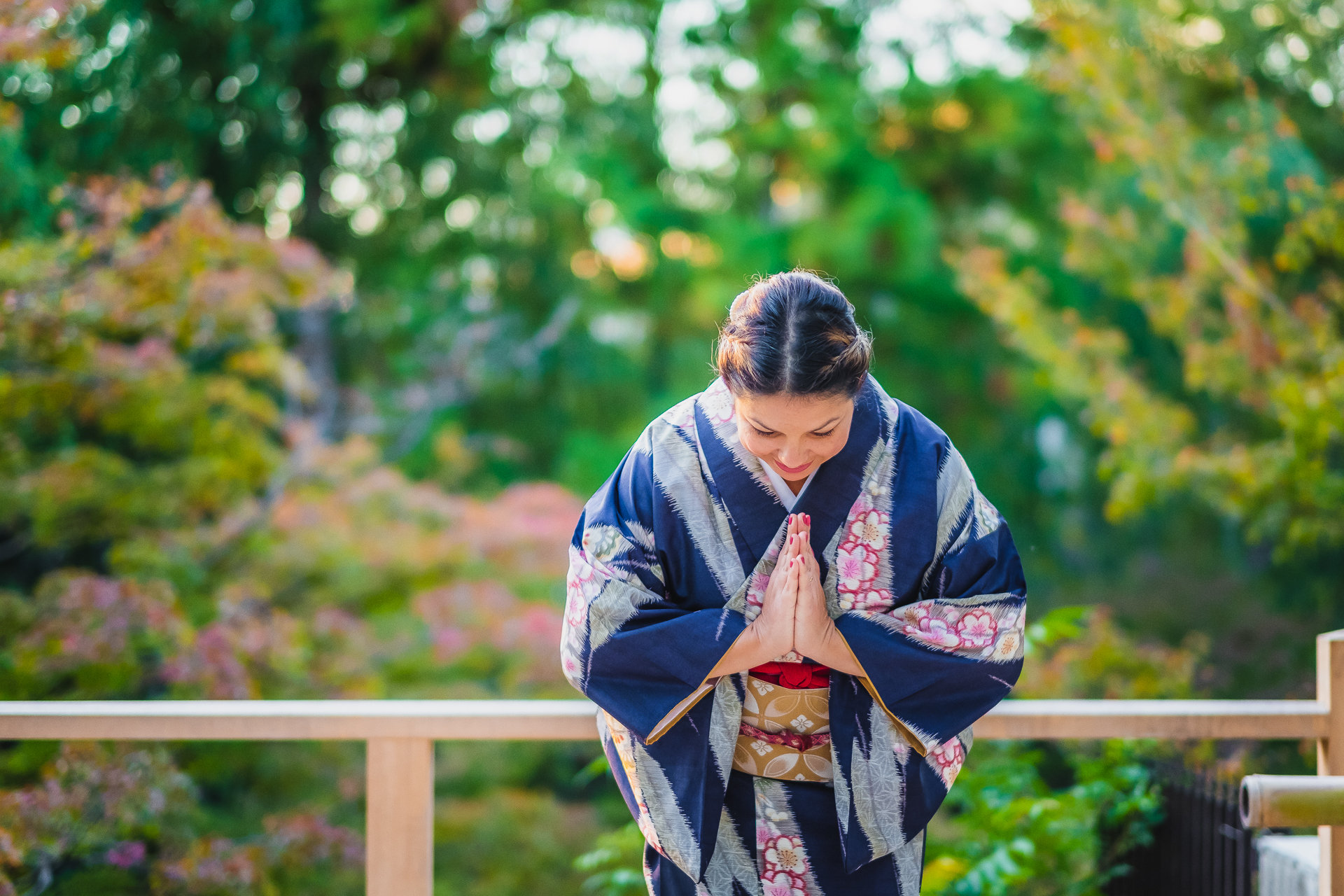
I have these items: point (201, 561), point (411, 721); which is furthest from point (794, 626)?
point (201, 561)

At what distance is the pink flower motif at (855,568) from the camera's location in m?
1.41

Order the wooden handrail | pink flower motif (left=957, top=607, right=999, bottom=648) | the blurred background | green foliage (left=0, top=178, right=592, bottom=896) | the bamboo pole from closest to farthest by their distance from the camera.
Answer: the bamboo pole, pink flower motif (left=957, top=607, right=999, bottom=648), the wooden handrail, green foliage (left=0, top=178, right=592, bottom=896), the blurred background

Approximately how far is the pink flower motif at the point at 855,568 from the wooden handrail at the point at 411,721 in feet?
1.51

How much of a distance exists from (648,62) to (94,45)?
299 cm

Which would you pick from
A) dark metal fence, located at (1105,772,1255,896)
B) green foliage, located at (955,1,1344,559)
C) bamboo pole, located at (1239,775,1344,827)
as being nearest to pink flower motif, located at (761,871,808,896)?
bamboo pole, located at (1239,775,1344,827)

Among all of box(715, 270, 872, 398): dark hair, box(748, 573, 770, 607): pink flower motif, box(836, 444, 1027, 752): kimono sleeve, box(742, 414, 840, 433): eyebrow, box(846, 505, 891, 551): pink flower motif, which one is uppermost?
box(715, 270, 872, 398): dark hair

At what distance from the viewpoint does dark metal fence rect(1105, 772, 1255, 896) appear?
6.75 feet

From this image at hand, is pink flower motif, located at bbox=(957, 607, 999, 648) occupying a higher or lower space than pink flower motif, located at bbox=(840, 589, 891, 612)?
lower

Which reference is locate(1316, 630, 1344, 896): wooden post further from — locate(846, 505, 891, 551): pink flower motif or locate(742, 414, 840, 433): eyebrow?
locate(742, 414, 840, 433): eyebrow

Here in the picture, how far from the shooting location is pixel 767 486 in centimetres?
143

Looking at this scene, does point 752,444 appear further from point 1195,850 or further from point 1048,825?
point 1195,850

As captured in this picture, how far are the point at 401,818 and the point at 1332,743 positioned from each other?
5.29 ft

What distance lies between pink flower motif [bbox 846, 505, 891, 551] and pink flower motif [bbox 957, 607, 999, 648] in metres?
0.15

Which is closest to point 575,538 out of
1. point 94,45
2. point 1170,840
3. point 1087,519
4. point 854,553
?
point 854,553
